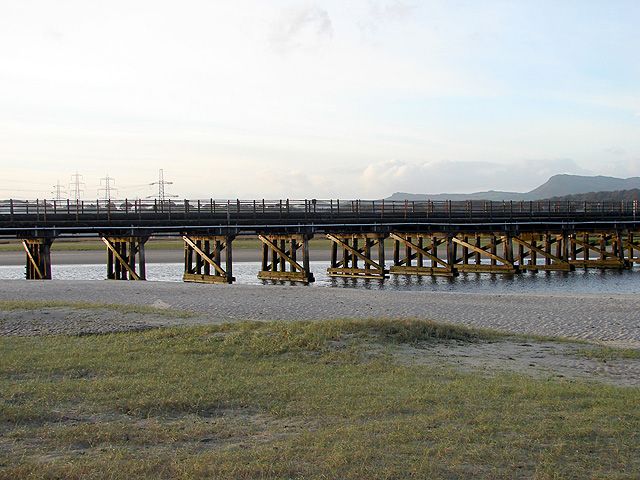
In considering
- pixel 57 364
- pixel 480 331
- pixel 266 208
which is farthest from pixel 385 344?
pixel 266 208

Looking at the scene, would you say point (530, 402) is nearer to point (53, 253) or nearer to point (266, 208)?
point (266, 208)

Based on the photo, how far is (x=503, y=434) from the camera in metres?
8.48

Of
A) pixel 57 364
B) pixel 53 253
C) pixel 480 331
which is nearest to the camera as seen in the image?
pixel 57 364

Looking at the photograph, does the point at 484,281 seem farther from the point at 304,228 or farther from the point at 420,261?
the point at 304,228

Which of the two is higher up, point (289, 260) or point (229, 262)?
point (229, 262)

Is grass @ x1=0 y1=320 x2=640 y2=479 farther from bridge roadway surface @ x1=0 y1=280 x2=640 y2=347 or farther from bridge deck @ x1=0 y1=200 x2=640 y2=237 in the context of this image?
bridge deck @ x1=0 y1=200 x2=640 y2=237

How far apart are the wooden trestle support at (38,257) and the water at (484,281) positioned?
8745mm

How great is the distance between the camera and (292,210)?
4441 cm

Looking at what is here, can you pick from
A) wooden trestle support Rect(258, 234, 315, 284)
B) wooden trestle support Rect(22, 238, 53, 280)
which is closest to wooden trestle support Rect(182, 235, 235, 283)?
wooden trestle support Rect(258, 234, 315, 284)

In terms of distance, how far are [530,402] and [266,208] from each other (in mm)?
34597

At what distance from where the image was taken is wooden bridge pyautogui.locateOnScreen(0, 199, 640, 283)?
37125mm

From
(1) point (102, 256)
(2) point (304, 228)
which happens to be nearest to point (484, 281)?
(2) point (304, 228)

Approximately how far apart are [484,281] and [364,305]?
64.7 feet

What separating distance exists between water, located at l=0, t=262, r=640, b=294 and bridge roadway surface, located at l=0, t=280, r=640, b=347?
32.1 ft
